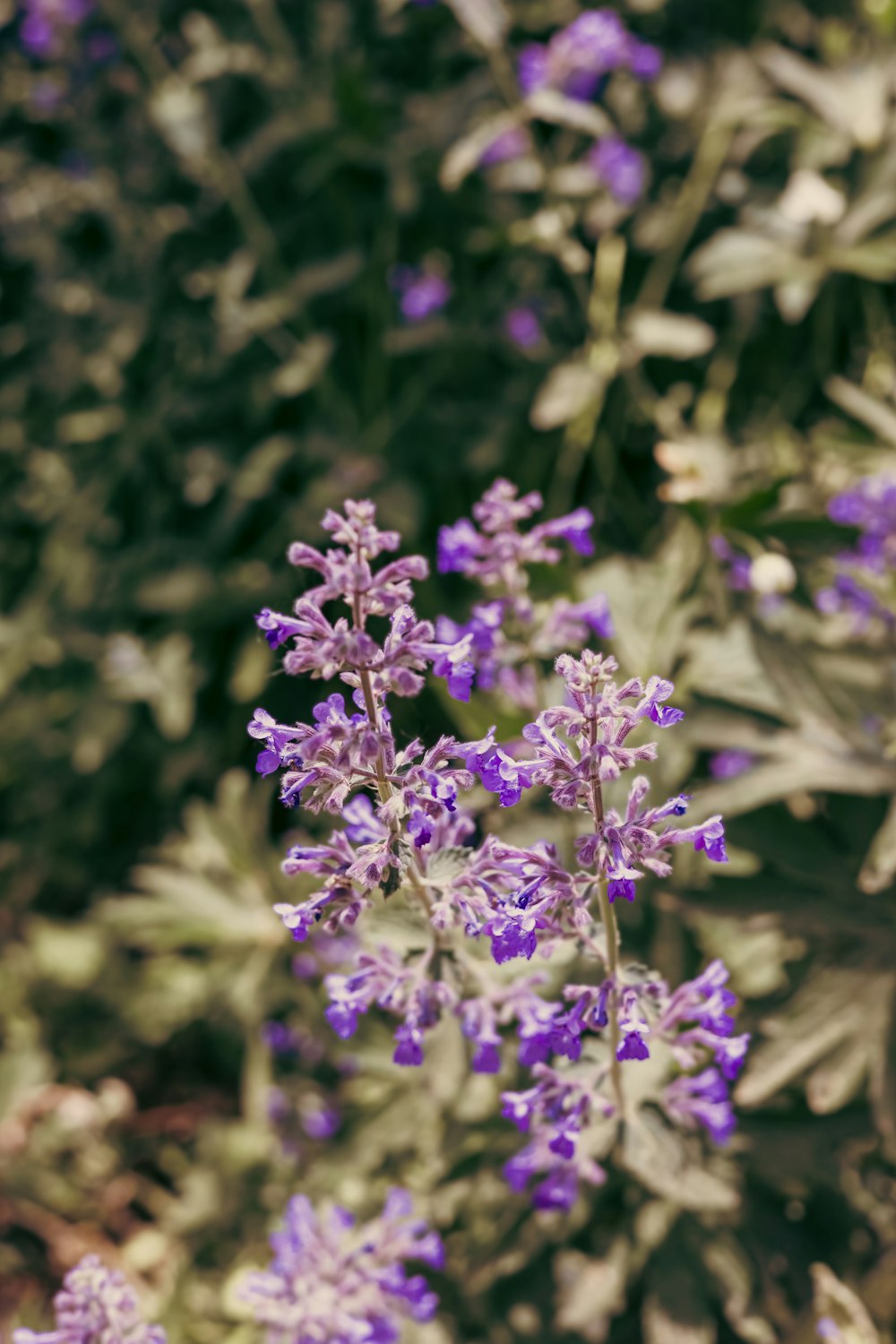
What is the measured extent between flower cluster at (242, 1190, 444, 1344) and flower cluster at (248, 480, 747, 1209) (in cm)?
43

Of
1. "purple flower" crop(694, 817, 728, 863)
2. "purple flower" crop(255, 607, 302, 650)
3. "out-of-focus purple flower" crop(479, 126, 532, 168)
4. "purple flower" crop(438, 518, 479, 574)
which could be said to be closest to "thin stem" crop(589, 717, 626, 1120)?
"purple flower" crop(694, 817, 728, 863)

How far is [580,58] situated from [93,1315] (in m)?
3.04

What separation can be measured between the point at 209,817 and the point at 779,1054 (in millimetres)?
1777

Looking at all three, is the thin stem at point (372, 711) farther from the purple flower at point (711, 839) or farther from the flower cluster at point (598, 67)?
the flower cluster at point (598, 67)

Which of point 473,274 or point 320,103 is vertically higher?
point 320,103

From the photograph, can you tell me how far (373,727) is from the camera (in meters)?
1.38

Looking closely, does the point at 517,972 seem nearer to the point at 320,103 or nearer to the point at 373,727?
the point at 373,727

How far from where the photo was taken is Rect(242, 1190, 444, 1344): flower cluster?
187 cm

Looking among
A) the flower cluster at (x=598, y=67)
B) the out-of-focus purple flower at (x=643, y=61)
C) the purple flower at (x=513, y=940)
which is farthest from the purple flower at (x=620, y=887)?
the out-of-focus purple flower at (x=643, y=61)

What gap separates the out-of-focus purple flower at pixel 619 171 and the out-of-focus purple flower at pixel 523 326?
0.40 metres

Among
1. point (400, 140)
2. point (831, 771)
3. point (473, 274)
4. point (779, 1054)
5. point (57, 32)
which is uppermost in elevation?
point (57, 32)

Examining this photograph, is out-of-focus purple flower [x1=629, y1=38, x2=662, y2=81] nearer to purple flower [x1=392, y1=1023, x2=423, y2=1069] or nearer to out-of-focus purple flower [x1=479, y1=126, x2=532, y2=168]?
out-of-focus purple flower [x1=479, y1=126, x2=532, y2=168]

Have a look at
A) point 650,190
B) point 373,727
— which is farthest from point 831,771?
point 650,190

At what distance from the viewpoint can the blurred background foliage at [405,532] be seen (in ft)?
7.79
